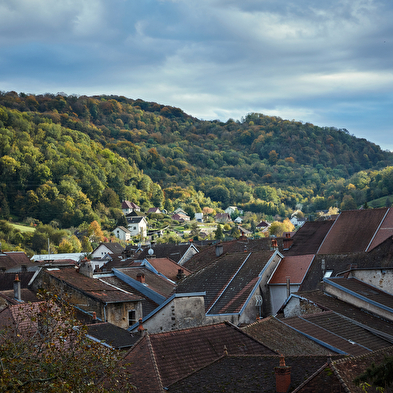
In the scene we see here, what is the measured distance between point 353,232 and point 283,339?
49.0ft

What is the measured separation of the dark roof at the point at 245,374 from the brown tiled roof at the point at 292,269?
14579mm

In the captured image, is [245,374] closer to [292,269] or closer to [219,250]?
[292,269]

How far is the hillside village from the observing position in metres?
12.4

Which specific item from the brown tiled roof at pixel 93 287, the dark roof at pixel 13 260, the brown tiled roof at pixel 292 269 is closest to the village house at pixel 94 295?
the brown tiled roof at pixel 93 287

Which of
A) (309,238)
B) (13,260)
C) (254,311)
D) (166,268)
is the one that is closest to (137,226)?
(13,260)

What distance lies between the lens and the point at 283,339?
17125mm

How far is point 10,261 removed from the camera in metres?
53.2

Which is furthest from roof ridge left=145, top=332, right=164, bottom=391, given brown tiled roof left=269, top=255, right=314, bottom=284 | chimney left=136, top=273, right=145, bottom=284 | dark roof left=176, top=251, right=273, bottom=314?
chimney left=136, top=273, right=145, bottom=284

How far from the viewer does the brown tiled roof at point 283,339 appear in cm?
1645

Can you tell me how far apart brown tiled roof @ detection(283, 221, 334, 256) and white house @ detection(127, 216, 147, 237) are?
110056mm

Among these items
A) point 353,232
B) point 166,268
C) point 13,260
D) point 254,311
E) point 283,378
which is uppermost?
point 353,232

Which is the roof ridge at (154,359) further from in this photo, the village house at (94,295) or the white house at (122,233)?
the white house at (122,233)

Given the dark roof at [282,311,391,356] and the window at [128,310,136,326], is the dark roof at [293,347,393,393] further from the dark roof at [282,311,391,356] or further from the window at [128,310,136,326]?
the window at [128,310,136,326]

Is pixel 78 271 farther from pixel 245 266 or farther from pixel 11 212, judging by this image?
pixel 11 212
